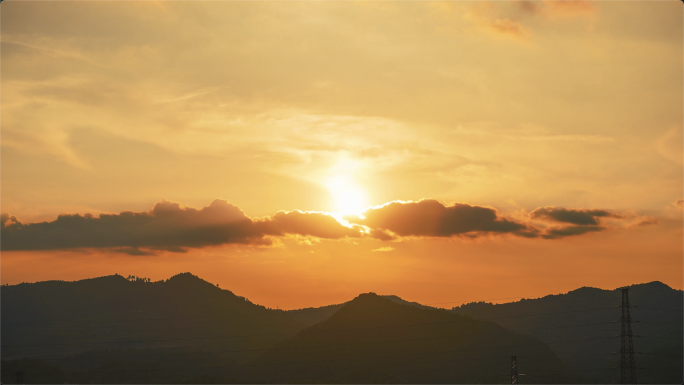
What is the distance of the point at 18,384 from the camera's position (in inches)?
5177

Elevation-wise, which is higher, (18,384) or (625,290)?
(625,290)

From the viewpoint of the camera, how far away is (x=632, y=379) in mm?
128500

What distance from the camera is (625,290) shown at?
13688 cm

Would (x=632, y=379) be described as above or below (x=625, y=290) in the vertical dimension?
below

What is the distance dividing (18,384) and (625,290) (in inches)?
5544

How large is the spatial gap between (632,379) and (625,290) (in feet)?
66.2

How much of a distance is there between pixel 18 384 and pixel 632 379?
13678 cm

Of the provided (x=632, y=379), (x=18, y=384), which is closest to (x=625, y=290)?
(x=632, y=379)

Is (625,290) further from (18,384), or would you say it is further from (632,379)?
(18,384)

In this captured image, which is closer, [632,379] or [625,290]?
[632,379]
